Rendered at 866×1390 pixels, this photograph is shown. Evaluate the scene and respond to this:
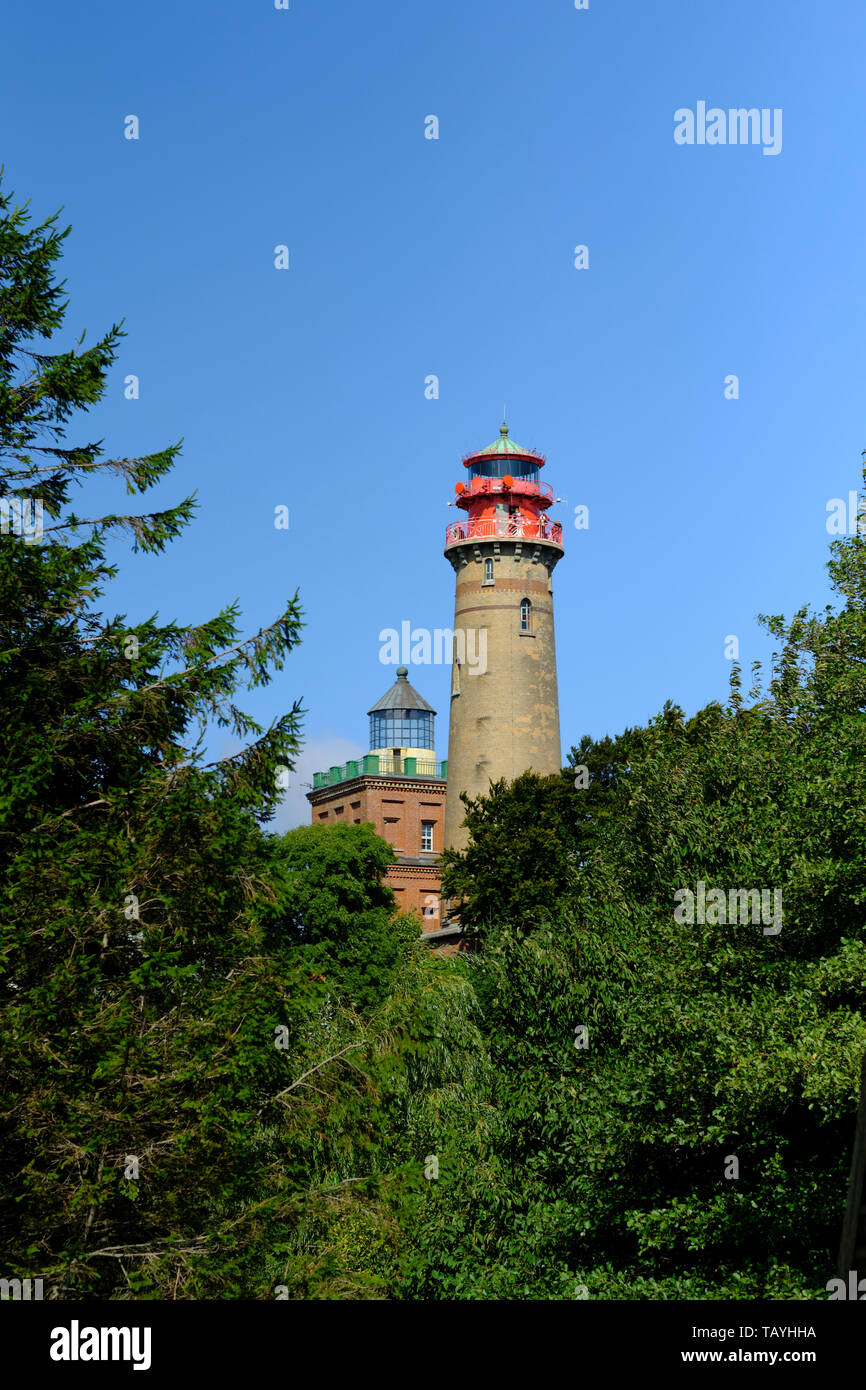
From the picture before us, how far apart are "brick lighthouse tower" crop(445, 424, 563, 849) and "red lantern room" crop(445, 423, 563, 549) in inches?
1.8

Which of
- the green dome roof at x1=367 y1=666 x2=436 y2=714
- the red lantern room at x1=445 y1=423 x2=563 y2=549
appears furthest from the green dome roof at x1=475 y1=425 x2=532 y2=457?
the green dome roof at x1=367 y1=666 x2=436 y2=714

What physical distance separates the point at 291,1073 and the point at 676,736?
25235 mm

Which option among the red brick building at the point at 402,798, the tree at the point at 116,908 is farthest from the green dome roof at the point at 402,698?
the tree at the point at 116,908

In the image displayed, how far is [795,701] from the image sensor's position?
35.8 meters

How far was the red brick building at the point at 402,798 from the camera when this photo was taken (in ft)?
268

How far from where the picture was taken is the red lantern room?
63.6 metres

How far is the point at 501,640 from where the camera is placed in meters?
61.9

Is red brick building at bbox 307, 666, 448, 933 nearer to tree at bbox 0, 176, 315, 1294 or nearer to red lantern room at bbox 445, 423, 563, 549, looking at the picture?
red lantern room at bbox 445, 423, 563, 549

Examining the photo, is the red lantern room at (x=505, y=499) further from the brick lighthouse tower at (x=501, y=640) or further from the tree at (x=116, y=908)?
the tree at (x=116, y=908)

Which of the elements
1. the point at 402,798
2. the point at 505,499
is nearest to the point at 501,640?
the point at 505,499

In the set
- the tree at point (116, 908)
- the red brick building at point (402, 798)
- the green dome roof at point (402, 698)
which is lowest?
the tree at point (116, 908)

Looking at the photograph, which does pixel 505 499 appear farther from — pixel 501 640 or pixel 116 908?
pixel 116 908

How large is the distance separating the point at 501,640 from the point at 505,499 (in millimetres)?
6998

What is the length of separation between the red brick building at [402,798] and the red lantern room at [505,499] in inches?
754
